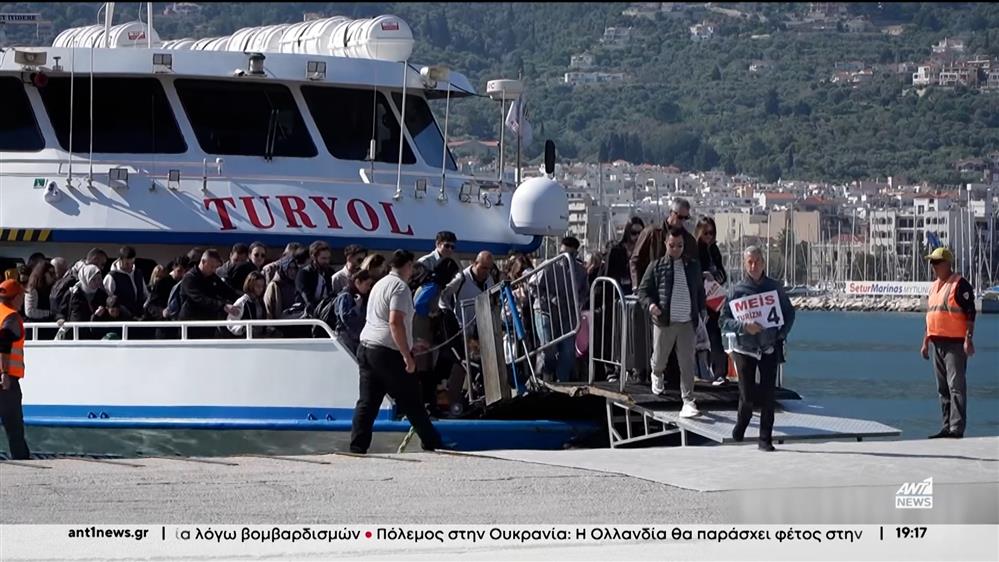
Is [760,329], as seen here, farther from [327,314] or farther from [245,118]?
[245,118]

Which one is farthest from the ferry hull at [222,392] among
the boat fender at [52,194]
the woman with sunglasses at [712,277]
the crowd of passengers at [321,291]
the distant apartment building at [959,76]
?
the distant apartment building at [959,76]

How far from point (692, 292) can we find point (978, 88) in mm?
105741

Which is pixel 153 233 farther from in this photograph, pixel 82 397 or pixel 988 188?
pixel 988 188

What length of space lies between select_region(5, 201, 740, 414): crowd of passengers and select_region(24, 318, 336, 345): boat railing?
1.0 inches

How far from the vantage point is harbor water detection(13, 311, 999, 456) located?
1241 centimetres

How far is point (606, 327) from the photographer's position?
40.4 feet

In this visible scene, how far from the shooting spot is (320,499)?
903cm

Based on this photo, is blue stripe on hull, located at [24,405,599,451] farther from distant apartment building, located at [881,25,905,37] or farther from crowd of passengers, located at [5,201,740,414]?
distant apartment building, located at [881,25,905,37]

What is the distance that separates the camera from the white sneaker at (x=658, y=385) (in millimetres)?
11680

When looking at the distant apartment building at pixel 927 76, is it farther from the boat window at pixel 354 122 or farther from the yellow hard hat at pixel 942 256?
the yellow hard hat at pixel 942 256

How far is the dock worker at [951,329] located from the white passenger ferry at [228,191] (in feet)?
8.45
